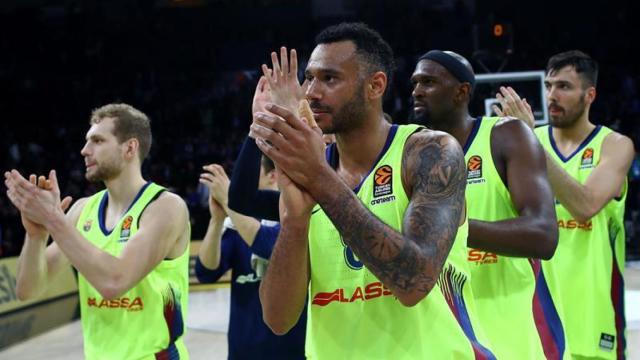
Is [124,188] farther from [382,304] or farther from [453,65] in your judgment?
[382,304]

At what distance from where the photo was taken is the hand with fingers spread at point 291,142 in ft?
6.39

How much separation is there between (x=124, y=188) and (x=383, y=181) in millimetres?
2516

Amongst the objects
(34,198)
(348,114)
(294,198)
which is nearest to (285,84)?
(348,114)

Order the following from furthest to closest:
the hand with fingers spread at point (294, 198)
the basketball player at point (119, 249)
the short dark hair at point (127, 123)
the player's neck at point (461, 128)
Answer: the short dark hair at point (127, 123), the basketball player at point (119, 249), the player's neck at point (461, 128), the hand with fingers spread at point (294, 198)

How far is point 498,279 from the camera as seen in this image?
137 inches

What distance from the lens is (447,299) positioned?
2.56m

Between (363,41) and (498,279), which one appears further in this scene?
(498,279)

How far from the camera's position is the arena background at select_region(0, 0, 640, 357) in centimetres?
1869

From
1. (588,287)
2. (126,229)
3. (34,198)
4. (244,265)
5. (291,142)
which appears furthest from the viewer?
(244,265)

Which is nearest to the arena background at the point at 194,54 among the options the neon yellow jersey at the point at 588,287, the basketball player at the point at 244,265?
the basketball player at the point at 244,265

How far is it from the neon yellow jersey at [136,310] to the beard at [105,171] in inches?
7.9

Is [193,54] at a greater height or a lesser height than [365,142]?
greater

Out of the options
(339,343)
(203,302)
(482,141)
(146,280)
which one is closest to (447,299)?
(339,343)

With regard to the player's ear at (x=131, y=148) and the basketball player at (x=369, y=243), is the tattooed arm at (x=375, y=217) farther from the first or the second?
the player's ear at (x=131, y=148)
